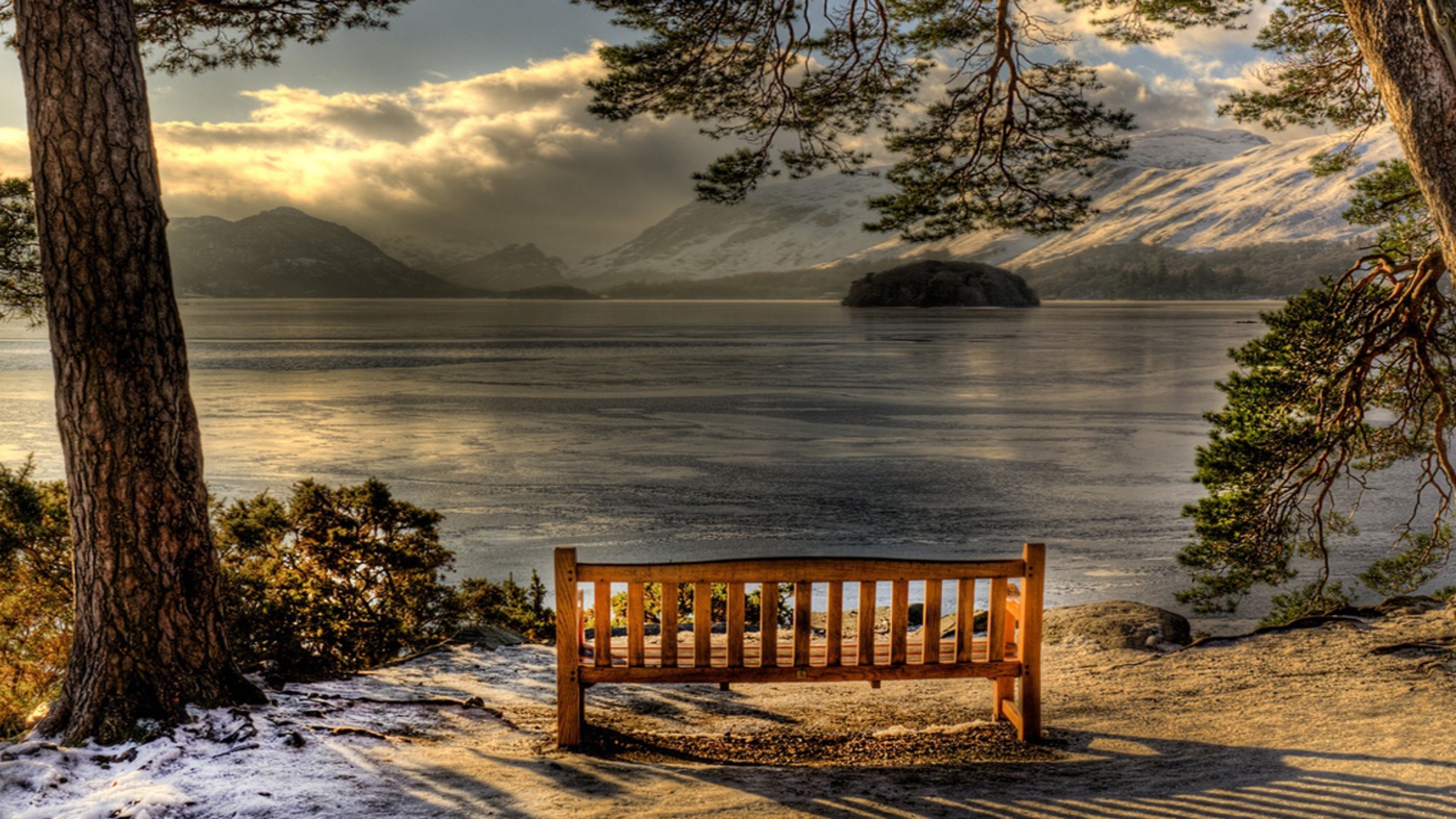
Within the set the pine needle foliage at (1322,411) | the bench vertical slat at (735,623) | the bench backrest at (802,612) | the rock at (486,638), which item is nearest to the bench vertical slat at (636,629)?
the bench backrest at (802,612)

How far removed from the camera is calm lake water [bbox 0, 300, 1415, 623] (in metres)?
20.4

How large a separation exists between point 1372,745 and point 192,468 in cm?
600

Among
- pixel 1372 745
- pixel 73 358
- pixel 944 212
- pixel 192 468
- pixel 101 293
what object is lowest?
pixel 1372 745

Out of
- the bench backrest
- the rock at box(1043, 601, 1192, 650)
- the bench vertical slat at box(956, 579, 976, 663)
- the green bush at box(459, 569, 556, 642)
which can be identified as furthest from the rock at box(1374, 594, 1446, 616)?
the green bush at box(459, 569, 556, 642)

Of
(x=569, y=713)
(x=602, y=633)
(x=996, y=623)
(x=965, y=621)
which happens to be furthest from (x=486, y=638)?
(x=965, y=621)

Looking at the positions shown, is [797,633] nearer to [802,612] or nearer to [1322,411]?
[802,612]

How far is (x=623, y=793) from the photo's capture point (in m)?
4.63

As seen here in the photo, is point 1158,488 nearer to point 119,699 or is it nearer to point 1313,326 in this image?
point 1313,326

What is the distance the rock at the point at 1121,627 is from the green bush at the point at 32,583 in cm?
909

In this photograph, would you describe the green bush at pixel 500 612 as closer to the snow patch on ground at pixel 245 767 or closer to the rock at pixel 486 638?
the rock at pixel 486 638

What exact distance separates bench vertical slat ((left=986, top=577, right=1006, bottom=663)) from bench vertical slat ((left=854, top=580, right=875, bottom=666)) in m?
0.60

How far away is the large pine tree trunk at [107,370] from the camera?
16.6ft

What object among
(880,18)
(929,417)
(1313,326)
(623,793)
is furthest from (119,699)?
(929,417)

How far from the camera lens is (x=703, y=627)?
5.19 meters
